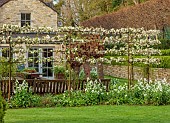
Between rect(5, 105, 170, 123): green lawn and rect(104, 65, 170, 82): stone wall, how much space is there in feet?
37.1

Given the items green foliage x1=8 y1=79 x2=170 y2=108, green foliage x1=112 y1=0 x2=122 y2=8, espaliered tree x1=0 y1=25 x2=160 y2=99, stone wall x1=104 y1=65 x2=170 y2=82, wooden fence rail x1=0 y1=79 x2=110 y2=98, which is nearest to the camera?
green foliage x1=8 y1=79 x2=170 y2=108

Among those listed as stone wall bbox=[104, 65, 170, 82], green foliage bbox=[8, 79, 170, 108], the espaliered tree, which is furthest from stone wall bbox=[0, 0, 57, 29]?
green foliage bbox=[8, 79, 170, 108]

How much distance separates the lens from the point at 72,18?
5503 cm

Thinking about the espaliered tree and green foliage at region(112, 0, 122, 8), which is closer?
the espaliered tree

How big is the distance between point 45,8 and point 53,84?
1825 cm

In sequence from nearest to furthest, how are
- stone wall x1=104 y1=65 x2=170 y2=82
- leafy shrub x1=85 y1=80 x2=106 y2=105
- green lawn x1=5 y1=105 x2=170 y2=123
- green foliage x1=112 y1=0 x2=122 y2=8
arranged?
green lawn x1=5 y1=105 x2=170 y2=123 → leafy shrub x1=85 y1=80 x2=106 y2=105 → stone wall x1=104 y1=65 x2=170 y2=82 → green foliage x1=112 y1=0 x2=122 y2=8

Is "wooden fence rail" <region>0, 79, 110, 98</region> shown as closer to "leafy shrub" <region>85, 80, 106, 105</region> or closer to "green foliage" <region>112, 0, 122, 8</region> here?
"leafy shrub" <region>85, 80, 106, 105</region>

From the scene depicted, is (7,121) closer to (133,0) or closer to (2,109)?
(2,109)

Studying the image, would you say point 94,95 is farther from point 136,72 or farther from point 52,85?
point 136,72

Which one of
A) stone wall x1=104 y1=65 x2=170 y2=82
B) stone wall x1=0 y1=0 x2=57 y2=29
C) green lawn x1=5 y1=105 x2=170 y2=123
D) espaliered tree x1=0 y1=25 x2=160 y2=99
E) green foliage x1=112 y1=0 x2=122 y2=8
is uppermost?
green foliage x1=112 y1=0 x2=122 y2=8

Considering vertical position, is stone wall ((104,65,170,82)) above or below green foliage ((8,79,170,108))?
above

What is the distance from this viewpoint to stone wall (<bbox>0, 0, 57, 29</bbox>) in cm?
3584

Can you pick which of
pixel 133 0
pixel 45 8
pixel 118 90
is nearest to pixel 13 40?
pixel 118 90

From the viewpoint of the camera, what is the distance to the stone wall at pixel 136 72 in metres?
26.5
